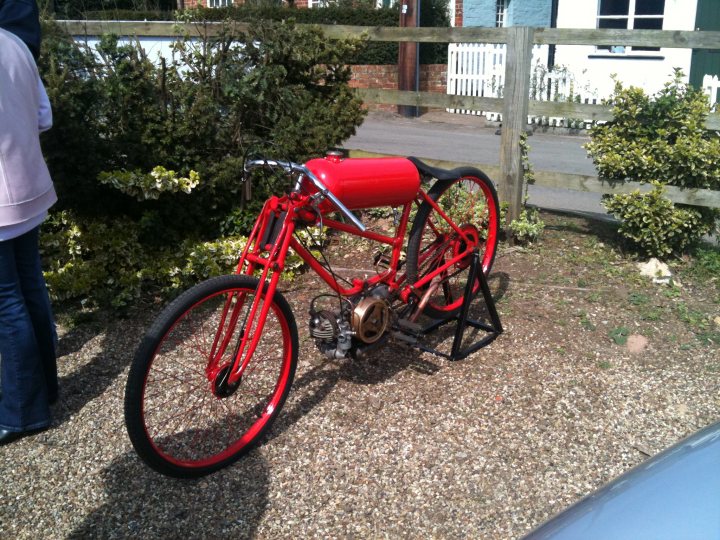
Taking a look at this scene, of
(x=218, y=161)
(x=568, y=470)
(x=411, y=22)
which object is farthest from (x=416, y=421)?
(x=411, y=22)

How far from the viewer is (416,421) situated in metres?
3.87

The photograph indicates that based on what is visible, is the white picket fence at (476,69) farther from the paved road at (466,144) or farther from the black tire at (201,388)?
the black tire at (201,388)

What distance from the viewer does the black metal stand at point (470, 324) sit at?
4328mm

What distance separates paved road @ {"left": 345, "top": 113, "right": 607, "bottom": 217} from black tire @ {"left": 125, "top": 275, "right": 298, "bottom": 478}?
527 cm

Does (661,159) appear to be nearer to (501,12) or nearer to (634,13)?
(634,13)

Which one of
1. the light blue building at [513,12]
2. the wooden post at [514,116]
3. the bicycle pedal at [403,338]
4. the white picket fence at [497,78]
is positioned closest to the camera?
the bicycle pedal at [403,338]

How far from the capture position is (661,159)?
575 cm

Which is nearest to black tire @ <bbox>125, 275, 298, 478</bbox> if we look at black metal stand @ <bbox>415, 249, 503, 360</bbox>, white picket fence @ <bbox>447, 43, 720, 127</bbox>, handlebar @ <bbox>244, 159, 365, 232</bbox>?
Result: handlebar @ <bbox>244, 159, 365, 232</bbox>

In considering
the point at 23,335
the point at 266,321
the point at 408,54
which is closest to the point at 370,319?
→ the point at 266,321

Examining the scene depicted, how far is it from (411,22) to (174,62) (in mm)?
12517

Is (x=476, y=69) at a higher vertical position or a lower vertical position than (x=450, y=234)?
higher

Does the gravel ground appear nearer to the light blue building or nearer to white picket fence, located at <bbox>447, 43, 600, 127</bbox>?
white picket fence, located at <bbox>447, 43, 600, 127</bbox>

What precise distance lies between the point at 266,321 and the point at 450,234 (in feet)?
4.58

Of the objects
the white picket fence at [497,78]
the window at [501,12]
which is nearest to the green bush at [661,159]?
the white picket fence at [497,78]
